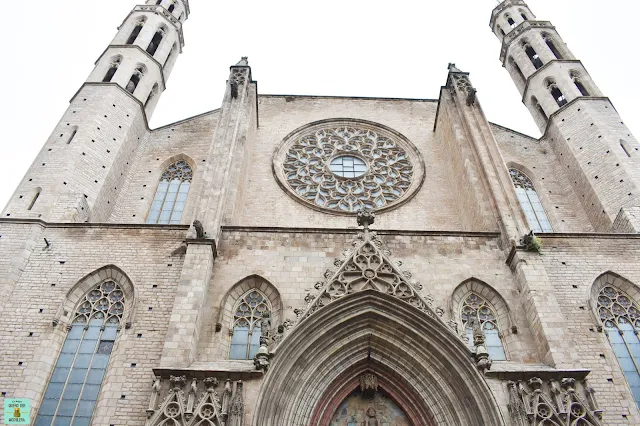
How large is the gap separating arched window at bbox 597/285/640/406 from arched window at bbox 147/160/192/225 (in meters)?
10.6

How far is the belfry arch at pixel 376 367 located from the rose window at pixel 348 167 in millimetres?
5201

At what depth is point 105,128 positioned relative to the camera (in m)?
14.5

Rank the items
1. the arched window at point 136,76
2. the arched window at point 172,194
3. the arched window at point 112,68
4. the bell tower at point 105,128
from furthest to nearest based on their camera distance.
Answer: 1. the arched window at point 136,76
2. the arched window at point 112,68
3. the arched window at point 172,194
4. the bell tower at point 105,128

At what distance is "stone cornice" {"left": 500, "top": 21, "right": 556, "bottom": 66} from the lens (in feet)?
67.2

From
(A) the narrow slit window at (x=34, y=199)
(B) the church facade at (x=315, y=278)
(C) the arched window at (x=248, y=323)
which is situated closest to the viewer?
(B) the church facade at (x=315, y=278)

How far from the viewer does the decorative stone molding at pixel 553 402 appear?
802 cm

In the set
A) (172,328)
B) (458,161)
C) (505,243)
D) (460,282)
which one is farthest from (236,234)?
(458,161)

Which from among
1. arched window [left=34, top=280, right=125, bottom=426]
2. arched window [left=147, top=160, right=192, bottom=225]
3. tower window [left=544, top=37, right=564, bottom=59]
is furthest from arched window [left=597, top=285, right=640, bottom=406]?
tower window [left=544, top=37, right=564, bottom=59]

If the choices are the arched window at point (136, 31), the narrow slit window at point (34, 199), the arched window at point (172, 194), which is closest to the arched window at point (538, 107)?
the arched window at point (172, 194)

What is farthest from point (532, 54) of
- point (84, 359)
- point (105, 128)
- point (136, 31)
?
point (84, 359)

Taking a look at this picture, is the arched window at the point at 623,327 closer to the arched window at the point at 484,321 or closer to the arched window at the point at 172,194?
the arched window at the point at 484,321

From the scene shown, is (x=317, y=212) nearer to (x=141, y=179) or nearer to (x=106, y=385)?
(x=141, y=179)

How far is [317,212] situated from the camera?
14352mm

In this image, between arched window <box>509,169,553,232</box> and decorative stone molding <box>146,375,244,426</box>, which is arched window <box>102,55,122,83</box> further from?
arched window <box>509,169,553,232</box>
